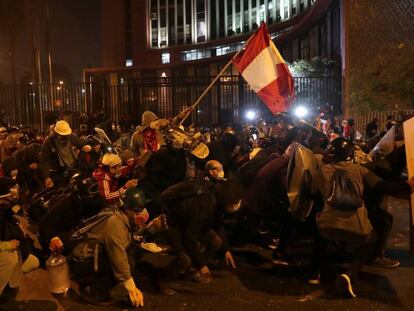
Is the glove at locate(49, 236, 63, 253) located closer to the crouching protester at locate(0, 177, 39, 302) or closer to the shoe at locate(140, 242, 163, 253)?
the crouching protester at locate(0, 177, 39, 302)

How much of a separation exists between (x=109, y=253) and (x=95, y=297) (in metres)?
0.80

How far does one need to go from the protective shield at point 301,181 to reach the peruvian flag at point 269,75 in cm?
259

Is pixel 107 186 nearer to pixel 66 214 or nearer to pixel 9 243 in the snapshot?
pixel 66 214

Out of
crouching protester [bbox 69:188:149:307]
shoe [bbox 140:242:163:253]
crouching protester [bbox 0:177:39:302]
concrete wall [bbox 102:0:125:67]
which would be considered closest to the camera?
crouching protester [bbox 0:177:39:302]

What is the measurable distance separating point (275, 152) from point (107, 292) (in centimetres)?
283

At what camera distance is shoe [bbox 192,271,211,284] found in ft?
18.3

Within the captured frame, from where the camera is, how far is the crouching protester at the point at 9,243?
4449mm

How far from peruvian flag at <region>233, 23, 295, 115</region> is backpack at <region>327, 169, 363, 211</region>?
10.5ft

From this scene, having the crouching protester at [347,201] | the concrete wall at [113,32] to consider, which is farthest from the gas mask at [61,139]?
the concrete wall at [113,32]

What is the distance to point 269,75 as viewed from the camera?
26.1 feet

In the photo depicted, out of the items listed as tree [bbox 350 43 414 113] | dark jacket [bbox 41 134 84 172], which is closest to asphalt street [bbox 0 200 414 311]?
dark jacket [bbox 41 134 84 172]

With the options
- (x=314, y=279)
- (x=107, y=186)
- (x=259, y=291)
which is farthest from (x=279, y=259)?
(x=107, y=186)

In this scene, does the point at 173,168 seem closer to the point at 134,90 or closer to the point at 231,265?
the point at 231,265

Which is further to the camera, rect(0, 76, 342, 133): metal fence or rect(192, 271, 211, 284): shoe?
rect(0, 76, 342, 133): metal fence
